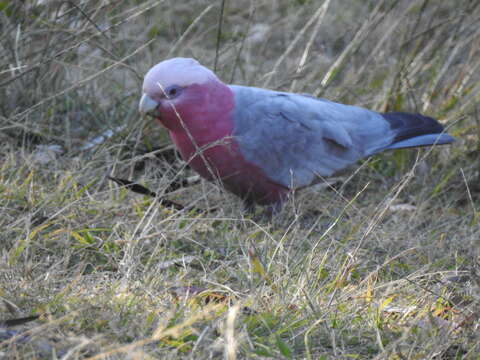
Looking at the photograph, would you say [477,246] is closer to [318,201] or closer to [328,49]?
[318,201]

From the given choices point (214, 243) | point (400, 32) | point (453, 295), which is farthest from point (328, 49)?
point (453, 295)

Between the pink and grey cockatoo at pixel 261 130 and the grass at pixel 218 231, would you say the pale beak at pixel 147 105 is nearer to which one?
the pink and grey cockatoo at pixel 261 130

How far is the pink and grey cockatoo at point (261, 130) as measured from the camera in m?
2.38

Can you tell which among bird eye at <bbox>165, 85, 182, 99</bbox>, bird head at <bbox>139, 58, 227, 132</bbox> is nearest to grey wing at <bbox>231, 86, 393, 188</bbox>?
bird head at <bbox>139, 58, 227, 132</bbox>

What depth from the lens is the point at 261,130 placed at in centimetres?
Answer: 254

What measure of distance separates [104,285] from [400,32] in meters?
2.42

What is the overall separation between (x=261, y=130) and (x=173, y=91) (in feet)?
1.30

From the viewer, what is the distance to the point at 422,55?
10.7 feet

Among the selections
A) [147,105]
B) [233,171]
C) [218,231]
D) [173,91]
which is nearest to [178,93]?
[173,91]

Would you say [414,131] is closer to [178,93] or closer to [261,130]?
[261,130]

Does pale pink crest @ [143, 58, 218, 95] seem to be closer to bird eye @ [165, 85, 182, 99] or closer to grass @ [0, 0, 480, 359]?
bird eye @ [165, 85, 182, 99]

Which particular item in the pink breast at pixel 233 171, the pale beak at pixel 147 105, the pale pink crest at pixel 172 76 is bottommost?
the pink breast at pixel 233 171

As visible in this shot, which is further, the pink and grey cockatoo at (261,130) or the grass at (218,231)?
the pink and grey cockatoo at (261,130)

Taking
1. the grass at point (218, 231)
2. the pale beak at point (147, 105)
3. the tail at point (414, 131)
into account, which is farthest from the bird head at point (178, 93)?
the tail at point (414, 131)
